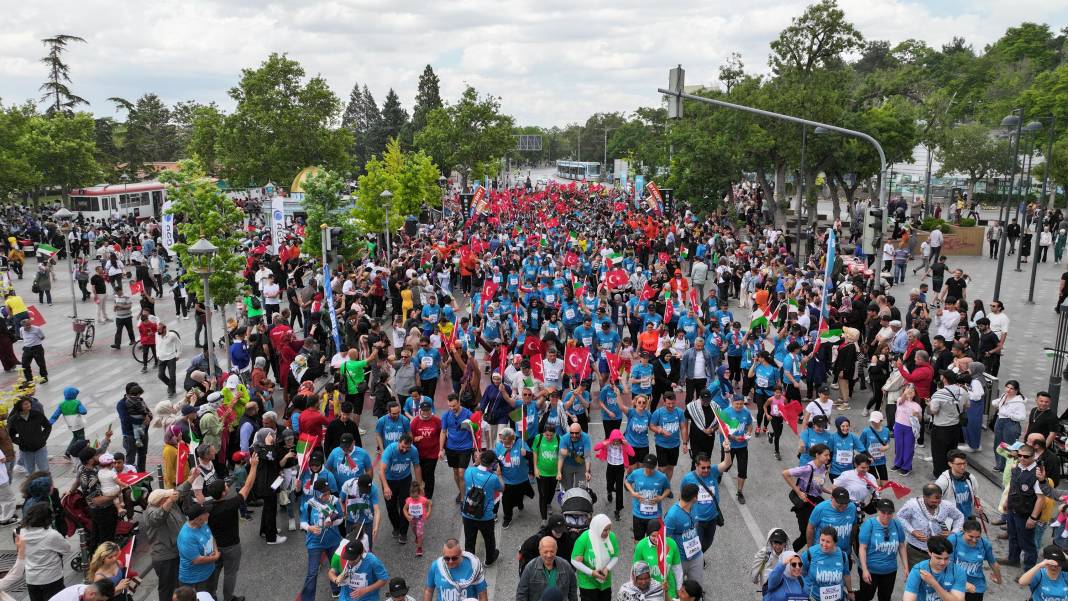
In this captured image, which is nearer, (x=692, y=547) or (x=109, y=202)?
(x=692, y=547)

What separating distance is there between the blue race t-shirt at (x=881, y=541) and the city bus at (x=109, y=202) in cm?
4783

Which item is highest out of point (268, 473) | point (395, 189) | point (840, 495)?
point (395, 189)

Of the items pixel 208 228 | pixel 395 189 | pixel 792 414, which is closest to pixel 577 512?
pixel 792 414

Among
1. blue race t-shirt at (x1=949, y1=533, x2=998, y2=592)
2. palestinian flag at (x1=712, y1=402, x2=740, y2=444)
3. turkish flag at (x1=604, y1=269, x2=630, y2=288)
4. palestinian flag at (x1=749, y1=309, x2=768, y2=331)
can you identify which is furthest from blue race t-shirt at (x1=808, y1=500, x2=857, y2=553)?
turkish flag at (x1=604, y1=269, x2=630, y2=288)

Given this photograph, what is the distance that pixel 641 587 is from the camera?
5922 mm

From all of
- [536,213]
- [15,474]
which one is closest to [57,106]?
[536,213]

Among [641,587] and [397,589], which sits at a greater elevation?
[397,589]

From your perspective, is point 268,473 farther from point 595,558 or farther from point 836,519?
point 836,519

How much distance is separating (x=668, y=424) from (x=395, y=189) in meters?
29.9

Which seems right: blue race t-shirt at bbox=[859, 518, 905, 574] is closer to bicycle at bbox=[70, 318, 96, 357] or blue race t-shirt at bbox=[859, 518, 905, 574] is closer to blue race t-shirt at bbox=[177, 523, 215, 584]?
blue race t-shirt at bbox=[177, 523, 215, 584]

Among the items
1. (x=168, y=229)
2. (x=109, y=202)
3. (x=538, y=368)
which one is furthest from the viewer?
(x=109, y=202)

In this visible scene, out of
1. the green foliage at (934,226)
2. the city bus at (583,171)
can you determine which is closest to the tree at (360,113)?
the city bus at (583,171)

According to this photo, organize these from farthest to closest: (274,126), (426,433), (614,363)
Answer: (274,126) → (614,363) → (426,433)

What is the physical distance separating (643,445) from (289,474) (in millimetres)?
4233
